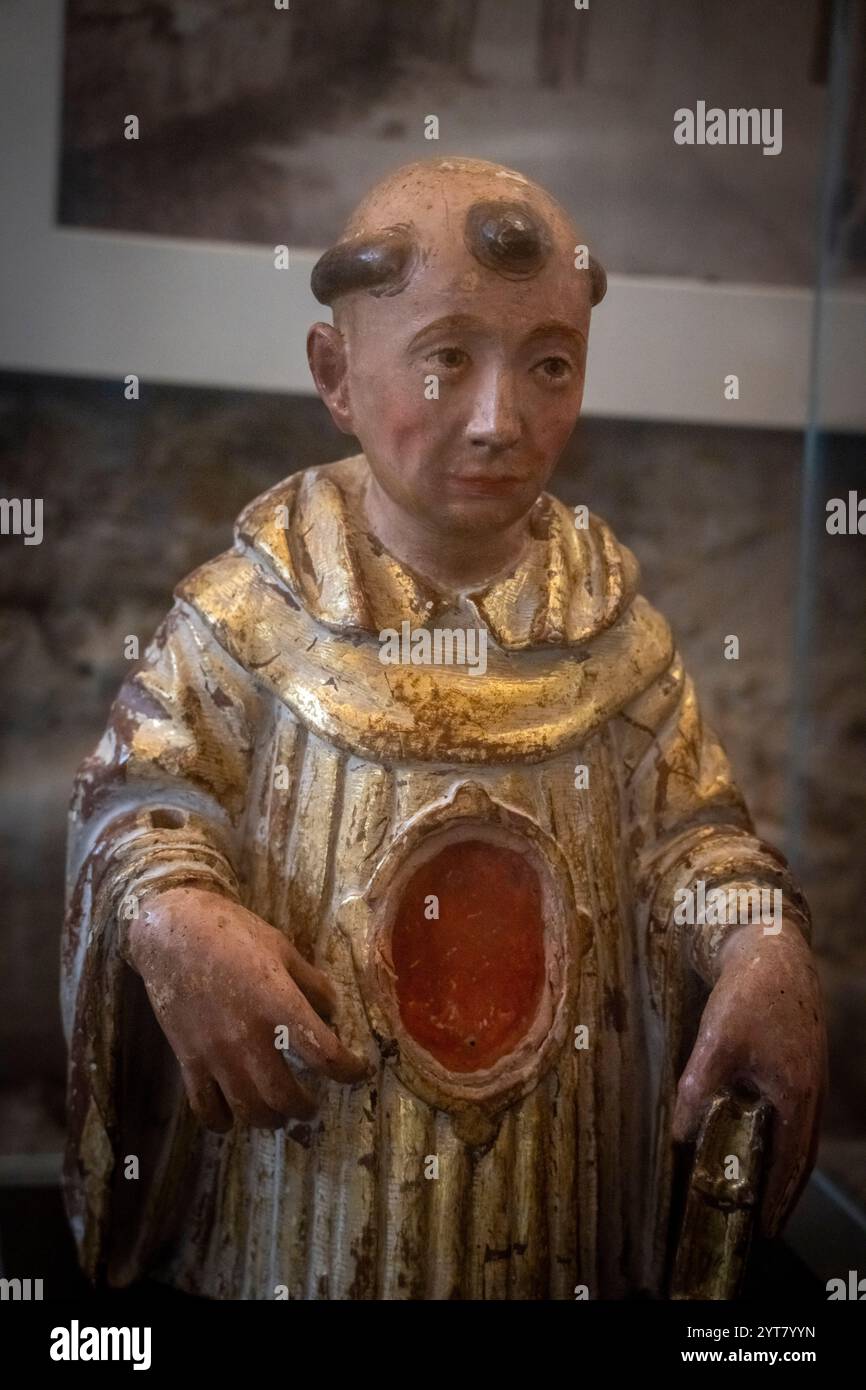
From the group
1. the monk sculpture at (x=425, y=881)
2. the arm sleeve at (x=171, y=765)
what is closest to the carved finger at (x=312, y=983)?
the monk sculpture at (x=425, y=881)

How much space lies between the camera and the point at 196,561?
2.18 m

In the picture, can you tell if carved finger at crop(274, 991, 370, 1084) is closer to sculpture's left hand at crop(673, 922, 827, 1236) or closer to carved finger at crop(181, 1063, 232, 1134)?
carved finger at crop(181, 1063, 232, 1134)

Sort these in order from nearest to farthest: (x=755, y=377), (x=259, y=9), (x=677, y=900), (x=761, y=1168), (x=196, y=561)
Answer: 1. (x=761, y=1168)
2. (x=677, y=900)
3. (x=259, y=9)
4. (x=755, y=377)
5. (x=196, y=561)

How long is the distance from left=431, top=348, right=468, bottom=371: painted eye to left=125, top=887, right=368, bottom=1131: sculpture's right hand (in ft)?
1.83

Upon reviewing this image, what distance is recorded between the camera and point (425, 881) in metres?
1.53

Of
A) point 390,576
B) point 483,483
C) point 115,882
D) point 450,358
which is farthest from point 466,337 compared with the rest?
point 115,882

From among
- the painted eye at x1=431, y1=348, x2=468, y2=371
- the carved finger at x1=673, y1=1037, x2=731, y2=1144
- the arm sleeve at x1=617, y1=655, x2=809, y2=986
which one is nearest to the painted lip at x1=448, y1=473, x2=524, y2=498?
the painted eye at x1=431, y1=348, x2=468, y2=371

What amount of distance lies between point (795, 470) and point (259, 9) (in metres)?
1.02

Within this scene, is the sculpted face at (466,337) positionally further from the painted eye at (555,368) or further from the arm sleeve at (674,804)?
the arm sleeve at (674,804)

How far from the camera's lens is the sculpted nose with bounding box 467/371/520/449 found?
4.74ft

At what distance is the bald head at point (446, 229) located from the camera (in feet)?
4.75

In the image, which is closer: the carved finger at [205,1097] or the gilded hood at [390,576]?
the carved finger at [205,1097]
